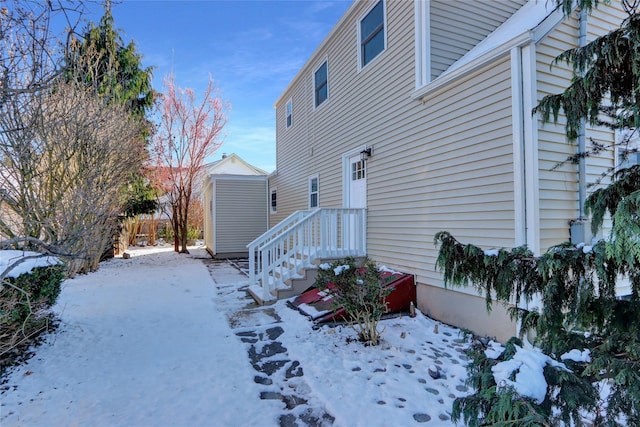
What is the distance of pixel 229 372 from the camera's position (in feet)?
11.0

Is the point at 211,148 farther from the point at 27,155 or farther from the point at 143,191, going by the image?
the point at 27,155

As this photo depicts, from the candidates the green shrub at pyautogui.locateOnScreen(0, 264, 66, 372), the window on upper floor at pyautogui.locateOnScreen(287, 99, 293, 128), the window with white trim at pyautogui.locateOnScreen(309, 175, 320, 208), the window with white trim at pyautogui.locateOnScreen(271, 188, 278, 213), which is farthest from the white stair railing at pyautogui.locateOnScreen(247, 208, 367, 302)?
the window with white trim at pyautogui.locateOnScreen(271, 188, 278, 213)

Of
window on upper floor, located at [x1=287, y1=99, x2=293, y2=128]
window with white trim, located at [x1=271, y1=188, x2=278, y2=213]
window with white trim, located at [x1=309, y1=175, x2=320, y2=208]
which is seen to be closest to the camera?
window with white trim, located at [x1=309, y1=175, x2=320, y2=208]

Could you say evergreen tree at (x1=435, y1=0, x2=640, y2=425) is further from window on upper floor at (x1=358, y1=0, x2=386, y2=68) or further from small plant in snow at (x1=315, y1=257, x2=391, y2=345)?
window on upper floor at (x1=358, y1=0, x2=386, y2=68)

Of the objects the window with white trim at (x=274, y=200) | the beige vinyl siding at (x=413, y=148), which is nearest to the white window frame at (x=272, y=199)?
the window with white trim at (x=274, y=200)

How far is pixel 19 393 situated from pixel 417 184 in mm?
5256

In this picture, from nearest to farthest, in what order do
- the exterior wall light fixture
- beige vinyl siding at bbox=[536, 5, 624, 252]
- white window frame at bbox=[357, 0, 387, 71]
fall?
beige vinyl siding at bbox=[536, 5, 624, 252] → white window frame at bbox=[357, 0, 387, 71] → the exterior wall light fixture

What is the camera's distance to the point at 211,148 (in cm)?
1541

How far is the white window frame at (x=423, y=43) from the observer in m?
5.17

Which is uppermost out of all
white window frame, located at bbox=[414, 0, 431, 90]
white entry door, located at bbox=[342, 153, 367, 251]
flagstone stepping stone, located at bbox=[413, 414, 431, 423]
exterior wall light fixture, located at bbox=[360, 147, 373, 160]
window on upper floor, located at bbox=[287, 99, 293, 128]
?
window on upper floor, located at bbox=[287, 99, 293, 128]

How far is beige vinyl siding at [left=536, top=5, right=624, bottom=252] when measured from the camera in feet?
12.4

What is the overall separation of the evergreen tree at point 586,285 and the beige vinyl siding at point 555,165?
2048 millimetres

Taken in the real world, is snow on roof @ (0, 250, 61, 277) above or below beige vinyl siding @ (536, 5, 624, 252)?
below

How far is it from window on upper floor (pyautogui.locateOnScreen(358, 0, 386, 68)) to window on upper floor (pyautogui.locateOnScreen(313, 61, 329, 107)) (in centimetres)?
167
